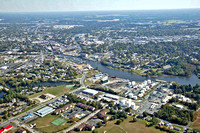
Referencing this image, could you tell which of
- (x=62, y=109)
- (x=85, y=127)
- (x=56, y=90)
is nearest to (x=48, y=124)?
(x=62, y=109)

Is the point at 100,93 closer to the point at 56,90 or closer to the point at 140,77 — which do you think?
the point at 56,90

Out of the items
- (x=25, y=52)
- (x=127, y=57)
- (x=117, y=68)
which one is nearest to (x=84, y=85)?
(x=117, y=68)

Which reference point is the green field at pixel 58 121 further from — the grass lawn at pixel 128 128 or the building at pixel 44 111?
the grass lawn at pixel 128 128

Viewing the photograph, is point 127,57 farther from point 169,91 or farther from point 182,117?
point 182,117

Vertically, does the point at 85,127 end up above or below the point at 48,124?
above

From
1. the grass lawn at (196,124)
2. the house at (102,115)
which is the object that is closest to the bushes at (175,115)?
the grass lawn at (196,124)

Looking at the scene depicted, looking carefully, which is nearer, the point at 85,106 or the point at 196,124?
the point at 196,124

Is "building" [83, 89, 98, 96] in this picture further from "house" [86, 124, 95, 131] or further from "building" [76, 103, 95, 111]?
"house" [86, 124, 95, 131]

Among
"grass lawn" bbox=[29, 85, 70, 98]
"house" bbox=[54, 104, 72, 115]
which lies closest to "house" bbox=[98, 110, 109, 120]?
"house" bbox=[54, 104, 72, 115]
